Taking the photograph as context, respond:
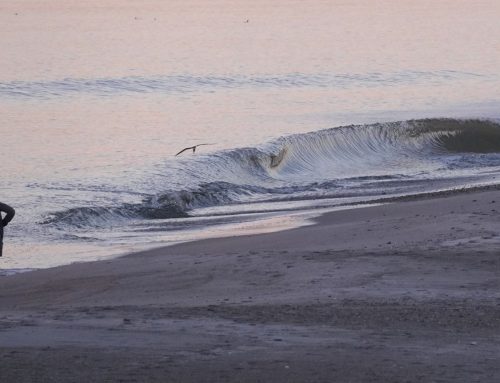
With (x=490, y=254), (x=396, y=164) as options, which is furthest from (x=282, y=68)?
(x=490, y=254)

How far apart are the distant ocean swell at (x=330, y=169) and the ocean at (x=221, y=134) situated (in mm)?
53

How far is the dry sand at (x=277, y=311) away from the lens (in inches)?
258

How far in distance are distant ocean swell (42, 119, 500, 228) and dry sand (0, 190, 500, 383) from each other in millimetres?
5603

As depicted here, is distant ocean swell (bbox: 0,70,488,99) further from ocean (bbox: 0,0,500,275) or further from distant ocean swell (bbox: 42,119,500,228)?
distant ocean swell (bbox: 42,119,500,228)

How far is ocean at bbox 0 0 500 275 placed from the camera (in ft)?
53.7

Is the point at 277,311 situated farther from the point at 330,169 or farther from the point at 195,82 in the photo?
the point at 195,82

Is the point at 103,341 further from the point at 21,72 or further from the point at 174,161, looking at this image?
the point at 21,72

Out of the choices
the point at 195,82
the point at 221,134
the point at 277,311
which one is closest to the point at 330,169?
the point at 221,134

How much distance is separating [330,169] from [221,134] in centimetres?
458

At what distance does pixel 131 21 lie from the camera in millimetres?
100250

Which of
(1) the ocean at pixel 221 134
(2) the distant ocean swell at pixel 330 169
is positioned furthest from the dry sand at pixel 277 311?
(2) the distant ocean swell at pixel 330 169

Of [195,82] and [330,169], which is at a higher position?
[195,82]

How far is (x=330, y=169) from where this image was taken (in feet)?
77.5

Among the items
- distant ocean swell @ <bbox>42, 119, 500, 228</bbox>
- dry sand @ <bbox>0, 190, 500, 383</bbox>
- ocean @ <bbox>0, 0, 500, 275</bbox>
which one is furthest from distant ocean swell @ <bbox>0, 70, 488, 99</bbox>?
dry sand @ <bbox>0, 190, 500, 383</bbox>
